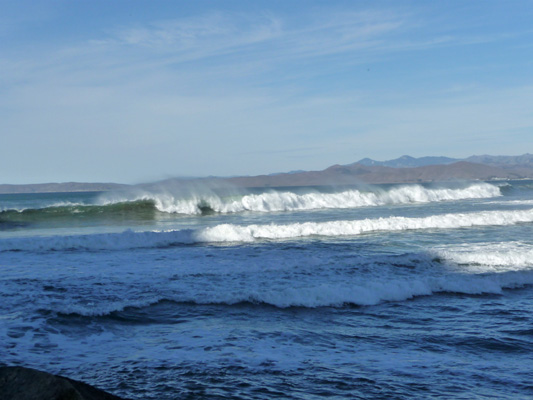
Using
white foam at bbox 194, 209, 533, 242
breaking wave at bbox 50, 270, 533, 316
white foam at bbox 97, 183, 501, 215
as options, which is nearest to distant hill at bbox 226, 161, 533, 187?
white foam at bbox 97, 183, 501, 215

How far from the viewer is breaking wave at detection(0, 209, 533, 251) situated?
1744 centimetres

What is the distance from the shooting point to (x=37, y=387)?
11.2ft

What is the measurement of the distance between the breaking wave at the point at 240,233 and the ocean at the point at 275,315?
0.12m

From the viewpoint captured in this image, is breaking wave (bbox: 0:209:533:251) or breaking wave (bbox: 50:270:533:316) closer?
breaking wave (bbox: 50:270:533:316)

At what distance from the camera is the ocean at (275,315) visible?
5543 mm

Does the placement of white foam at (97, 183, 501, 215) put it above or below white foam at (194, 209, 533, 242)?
above

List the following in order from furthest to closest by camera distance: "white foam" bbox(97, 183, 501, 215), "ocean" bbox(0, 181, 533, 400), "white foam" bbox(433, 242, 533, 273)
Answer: "white foam" bbox(97, 183, 501, 215) → "white foam" bbox(433, 242, 533, 273) → "ocean" bbox(0, 181, 533, 400)

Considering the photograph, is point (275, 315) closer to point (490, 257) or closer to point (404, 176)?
point (490, 257)

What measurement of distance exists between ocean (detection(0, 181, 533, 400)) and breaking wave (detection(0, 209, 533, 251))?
0.12m

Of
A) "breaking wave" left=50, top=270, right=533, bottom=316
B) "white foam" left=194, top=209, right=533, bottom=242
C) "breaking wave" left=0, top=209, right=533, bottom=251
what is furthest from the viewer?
"white foam" left=194, top=209, right=533, bottom=242

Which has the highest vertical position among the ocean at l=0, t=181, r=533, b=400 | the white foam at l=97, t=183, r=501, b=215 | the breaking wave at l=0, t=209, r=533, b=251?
the white foam at l=97, t=183, r=501, b=215

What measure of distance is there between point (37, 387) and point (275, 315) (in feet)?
17.7

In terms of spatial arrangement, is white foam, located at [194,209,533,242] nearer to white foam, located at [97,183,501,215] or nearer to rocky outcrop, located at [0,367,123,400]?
white foam, located at [97,183,501,215]

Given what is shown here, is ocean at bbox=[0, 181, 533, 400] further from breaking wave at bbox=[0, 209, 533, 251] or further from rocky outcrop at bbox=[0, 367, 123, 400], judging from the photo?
rocky outcrop at bbox=[0, 367, 123, 400]
